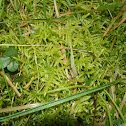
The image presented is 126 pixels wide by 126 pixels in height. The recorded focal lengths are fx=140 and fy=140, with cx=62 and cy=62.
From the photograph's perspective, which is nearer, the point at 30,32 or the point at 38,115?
the point at 38,115

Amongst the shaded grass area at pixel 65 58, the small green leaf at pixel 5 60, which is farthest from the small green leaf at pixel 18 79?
the small green leaf at pixel 5 60

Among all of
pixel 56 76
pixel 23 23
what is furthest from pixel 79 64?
pixel 23 23

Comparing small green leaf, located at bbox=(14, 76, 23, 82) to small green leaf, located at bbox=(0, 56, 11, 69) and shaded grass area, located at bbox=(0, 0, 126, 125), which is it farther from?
small green leaf, located at bbox=(0, 56, 11, 69)

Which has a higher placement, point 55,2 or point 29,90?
point 55,2

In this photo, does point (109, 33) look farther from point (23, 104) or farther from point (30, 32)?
point (23, 104)

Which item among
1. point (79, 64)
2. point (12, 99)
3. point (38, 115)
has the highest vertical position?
point (79, 64)

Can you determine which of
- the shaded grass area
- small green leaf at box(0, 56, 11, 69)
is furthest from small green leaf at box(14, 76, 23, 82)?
small green leaf at box(0, 56, 11, 69)

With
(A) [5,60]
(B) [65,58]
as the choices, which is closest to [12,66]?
(A) [5,60]

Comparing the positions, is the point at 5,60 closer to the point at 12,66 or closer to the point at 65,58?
the point at 12,66

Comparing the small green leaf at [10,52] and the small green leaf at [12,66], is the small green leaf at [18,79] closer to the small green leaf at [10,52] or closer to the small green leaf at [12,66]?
the small green leaf at [12,66]
